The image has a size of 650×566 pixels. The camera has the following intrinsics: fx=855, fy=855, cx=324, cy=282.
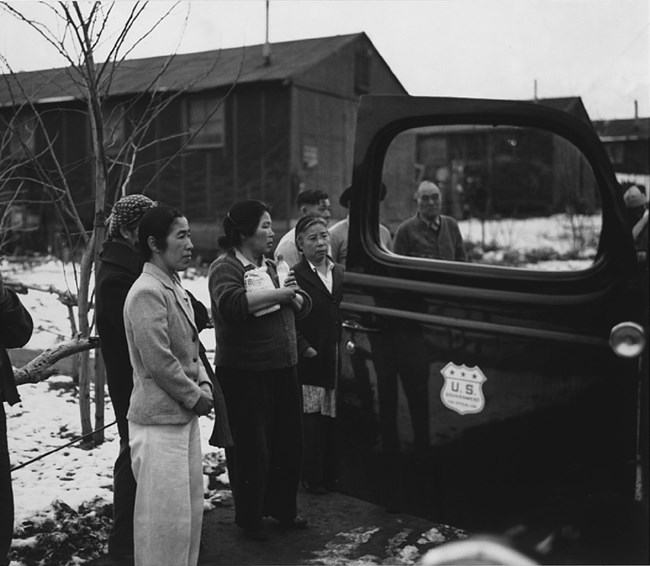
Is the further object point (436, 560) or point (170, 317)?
point (170, 317)

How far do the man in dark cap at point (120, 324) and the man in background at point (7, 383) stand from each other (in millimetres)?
394

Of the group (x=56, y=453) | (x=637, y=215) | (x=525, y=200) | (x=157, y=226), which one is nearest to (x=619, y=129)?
(x=637, y=215)

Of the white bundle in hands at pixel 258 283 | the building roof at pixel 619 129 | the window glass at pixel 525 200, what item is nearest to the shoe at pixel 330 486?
the white bundle in hands at pixel 258 283

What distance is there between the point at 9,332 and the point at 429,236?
195cm

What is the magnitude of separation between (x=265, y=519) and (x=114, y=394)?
144 cm

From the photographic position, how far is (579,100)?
2740 mm

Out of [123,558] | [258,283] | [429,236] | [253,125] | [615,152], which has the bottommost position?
[123,558]

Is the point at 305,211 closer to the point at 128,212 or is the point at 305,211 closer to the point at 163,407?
the point at 128,212

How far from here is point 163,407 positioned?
3.62 meters

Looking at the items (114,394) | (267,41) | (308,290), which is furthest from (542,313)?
(267,41)

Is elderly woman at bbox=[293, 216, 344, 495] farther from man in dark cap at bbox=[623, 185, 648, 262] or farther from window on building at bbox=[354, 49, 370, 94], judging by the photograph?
window on building at bbox=[354, 49, 370, 94]

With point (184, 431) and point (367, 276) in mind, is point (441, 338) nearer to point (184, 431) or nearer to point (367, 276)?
point (367, 276)

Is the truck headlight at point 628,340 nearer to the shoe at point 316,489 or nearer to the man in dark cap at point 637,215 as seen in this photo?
the man in dark cap at point 637,215

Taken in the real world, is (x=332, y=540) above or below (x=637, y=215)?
below
